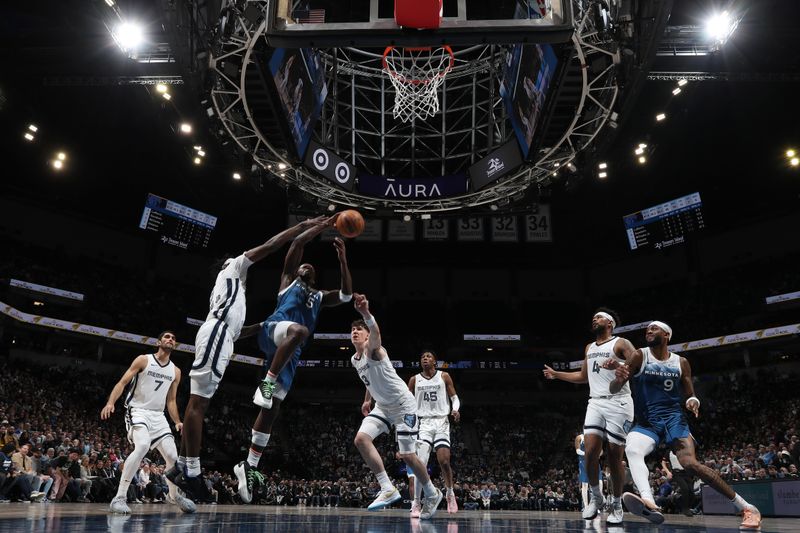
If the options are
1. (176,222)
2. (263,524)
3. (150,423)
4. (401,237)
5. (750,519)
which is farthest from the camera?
(401,237)

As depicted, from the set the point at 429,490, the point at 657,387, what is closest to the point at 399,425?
the point at 429,490

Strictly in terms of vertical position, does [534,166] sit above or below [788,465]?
above

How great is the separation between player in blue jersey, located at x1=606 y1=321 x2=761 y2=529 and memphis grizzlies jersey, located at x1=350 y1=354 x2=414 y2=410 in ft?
7.60

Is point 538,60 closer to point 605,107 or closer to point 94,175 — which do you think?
point 605,107

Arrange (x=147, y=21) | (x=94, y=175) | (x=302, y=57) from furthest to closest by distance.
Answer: (x=94, y=175) → (x=147, y=21) → (x=302, y=57)

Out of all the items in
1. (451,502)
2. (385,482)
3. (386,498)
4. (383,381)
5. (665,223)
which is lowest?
(451,502)

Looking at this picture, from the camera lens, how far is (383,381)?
22.7ft

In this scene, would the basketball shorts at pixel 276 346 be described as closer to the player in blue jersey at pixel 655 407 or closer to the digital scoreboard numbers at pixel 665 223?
the player in blue jersey at pixel 655 407

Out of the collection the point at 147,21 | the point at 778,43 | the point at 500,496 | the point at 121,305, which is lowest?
the point at 500,496

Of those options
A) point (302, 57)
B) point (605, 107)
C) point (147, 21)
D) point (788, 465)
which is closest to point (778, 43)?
point (605, 107)

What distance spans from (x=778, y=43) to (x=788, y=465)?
1141 cm

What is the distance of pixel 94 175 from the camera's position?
2748 centimetres

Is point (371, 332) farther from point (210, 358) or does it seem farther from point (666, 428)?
point (666, 428)

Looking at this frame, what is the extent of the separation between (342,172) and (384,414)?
10334 mm
